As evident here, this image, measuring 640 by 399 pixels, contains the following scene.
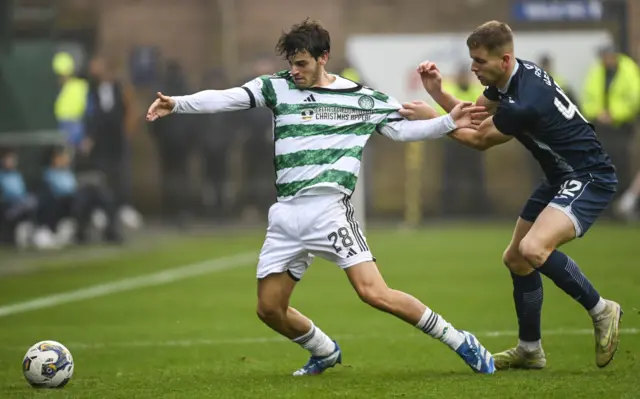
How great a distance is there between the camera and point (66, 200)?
2047 centimetres

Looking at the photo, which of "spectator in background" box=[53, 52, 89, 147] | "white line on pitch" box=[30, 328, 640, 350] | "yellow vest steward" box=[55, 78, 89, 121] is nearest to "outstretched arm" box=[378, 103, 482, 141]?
"white line on pitch" box=[30, 328, 640, 350]

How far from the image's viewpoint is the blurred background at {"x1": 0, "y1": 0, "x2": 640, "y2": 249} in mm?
20922

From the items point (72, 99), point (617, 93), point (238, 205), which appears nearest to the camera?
point (617, 93)

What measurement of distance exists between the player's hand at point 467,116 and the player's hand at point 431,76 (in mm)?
313

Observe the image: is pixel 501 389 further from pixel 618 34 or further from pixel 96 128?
pixel 618 34

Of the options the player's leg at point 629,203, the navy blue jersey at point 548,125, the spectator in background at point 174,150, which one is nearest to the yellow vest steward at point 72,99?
the spectator in background at point 174,150

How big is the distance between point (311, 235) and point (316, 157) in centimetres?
46

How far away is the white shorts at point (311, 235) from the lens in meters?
8.02

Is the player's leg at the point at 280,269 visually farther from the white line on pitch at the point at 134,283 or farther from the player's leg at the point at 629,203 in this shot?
the player's leg at the point at 629,203

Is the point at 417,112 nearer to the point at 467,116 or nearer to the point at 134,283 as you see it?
the point at 467,116

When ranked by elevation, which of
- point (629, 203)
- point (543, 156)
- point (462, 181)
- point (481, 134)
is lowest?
point (462, 181)

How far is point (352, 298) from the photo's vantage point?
13.5 metres

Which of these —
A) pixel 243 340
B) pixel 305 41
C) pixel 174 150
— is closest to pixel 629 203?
pixel 174 150

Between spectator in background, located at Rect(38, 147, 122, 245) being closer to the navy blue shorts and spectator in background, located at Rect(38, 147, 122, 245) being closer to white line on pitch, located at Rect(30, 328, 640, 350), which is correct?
white line on pitch, located at Rect(30, 328, 640, 350)
